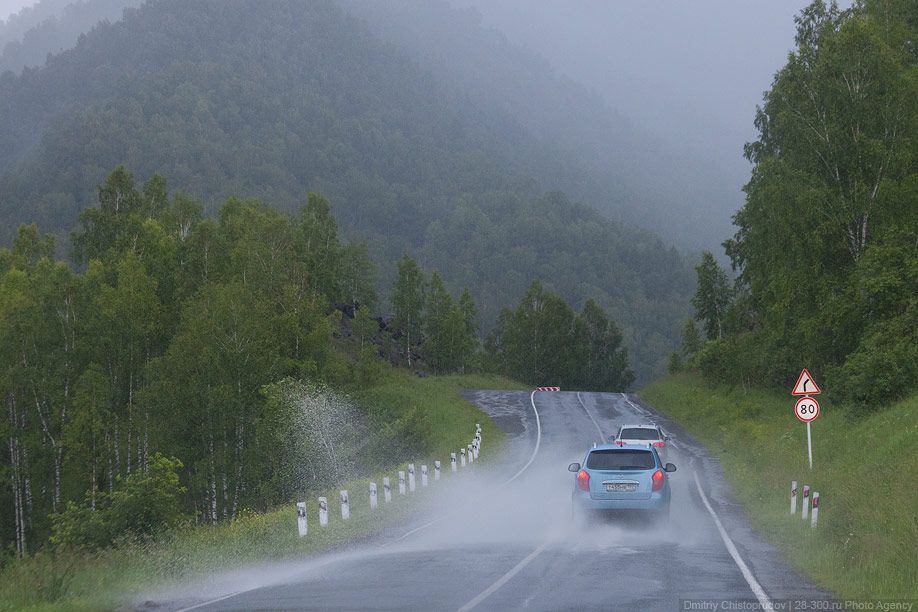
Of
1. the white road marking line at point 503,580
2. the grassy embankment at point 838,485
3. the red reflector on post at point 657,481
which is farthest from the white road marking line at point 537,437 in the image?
the white road marking line at point 503,580

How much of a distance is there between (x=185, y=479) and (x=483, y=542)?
37.4 metres

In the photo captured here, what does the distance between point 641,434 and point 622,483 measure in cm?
1184

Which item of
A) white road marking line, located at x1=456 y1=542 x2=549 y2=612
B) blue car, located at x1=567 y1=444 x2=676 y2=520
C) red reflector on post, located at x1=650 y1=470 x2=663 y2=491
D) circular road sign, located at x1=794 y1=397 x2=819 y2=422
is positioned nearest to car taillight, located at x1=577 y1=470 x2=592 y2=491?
blue car, located at x1=567 y1=444 x2=676 y2=520

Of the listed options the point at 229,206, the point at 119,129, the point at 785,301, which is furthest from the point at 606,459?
the point at 119,129

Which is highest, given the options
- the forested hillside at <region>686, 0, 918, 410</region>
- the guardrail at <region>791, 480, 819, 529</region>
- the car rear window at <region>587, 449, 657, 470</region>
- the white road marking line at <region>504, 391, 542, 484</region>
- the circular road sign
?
the forested hillside at <region>686, 0, 918, 410</region>

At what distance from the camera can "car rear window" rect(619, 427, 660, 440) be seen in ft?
91.9

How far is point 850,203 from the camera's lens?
32094 mm

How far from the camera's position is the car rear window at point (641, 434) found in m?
28.0

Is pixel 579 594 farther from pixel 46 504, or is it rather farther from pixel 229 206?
pixel 229 206

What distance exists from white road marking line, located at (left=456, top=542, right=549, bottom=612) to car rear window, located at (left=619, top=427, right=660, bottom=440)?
13563 mm

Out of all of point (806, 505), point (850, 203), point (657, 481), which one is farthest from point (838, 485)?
point (850, 203)

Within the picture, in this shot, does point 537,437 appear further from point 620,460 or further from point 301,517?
point 301,517

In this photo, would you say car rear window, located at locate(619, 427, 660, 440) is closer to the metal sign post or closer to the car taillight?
the metal sign post

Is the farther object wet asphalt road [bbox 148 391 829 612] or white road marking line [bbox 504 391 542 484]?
white road marking line [bbox 504 391 542 484]
